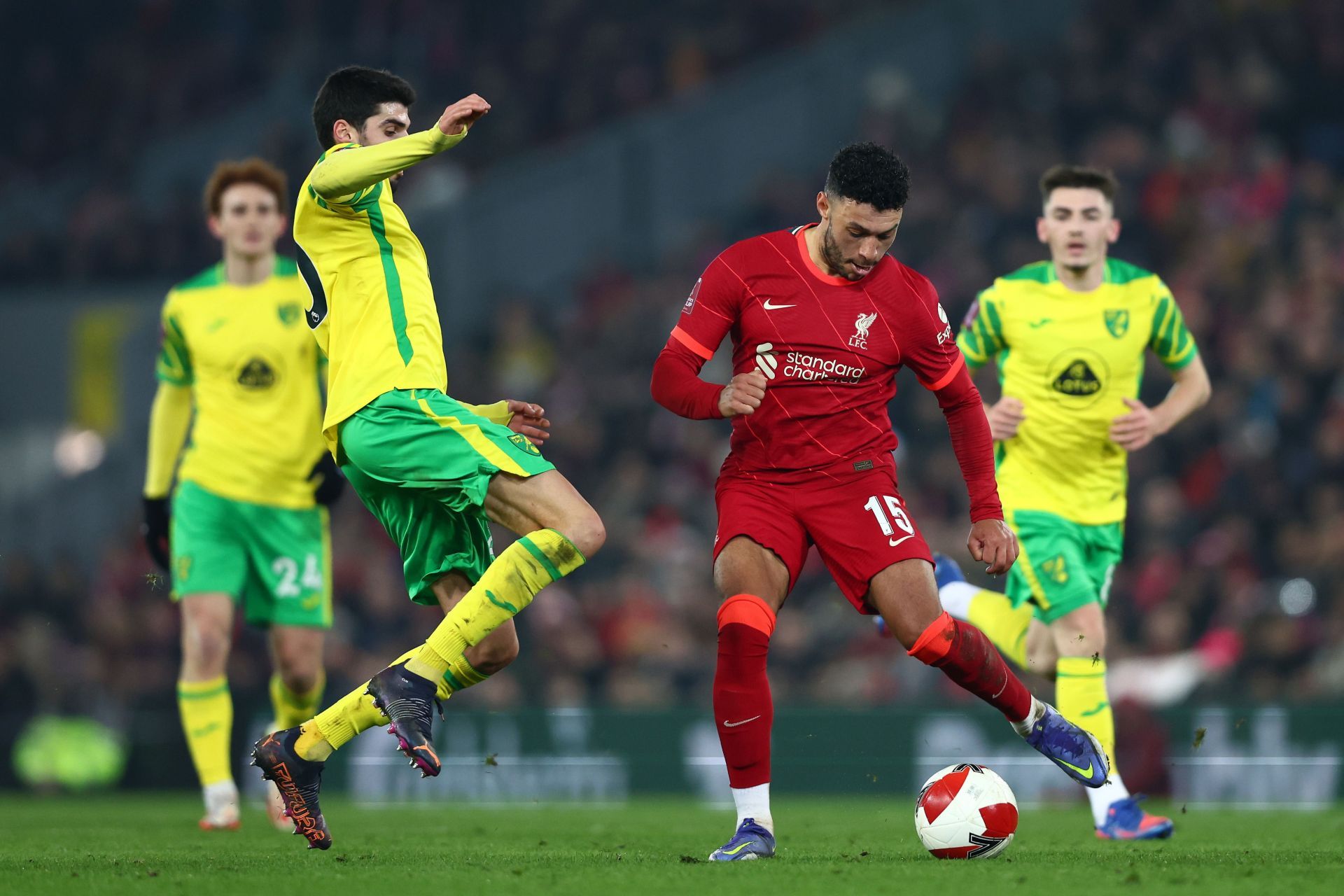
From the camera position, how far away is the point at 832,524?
6328 millimetres

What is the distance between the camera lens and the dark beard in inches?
247

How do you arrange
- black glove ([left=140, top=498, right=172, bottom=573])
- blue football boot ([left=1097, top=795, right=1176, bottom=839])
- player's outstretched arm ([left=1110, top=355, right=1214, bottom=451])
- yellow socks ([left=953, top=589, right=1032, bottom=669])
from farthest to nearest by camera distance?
black glove ([left=140, top=498, right=172, bottom=573]), yellow socks ([left=953, top=589, right=1032, bottom=669]), player's outstretched arm ([left=1110, top=355, right=1214, bottom=451]), blue football boot ([left=1097, top=795, right=1176, bottom=839])

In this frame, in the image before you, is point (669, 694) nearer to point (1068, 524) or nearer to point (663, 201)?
point (1068, 524)

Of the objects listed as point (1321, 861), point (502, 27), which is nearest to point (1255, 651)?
point (1321, 861)

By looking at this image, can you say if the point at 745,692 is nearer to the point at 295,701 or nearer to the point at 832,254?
the point at 832,254

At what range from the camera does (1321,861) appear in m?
6.12

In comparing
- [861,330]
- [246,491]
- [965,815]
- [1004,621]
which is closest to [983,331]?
[1004,621]

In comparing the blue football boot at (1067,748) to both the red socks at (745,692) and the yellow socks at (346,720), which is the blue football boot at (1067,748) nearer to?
the red socks at (745,692)

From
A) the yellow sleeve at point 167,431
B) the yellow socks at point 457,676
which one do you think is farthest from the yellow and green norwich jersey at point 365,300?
the yellow sleeve at point 167,431

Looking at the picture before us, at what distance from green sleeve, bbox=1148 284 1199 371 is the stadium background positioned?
2.48 metres

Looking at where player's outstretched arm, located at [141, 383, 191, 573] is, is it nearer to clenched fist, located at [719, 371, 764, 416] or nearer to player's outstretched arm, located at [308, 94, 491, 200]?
player's outstretched arm, located at [308, 94, 491, 200]

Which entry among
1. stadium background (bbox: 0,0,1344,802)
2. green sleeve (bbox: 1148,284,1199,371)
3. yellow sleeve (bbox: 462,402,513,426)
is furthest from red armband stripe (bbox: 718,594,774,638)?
stadium background (bbox: 0,0,1344,802)

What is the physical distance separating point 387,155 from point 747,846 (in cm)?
254

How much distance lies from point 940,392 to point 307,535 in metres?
3.55
